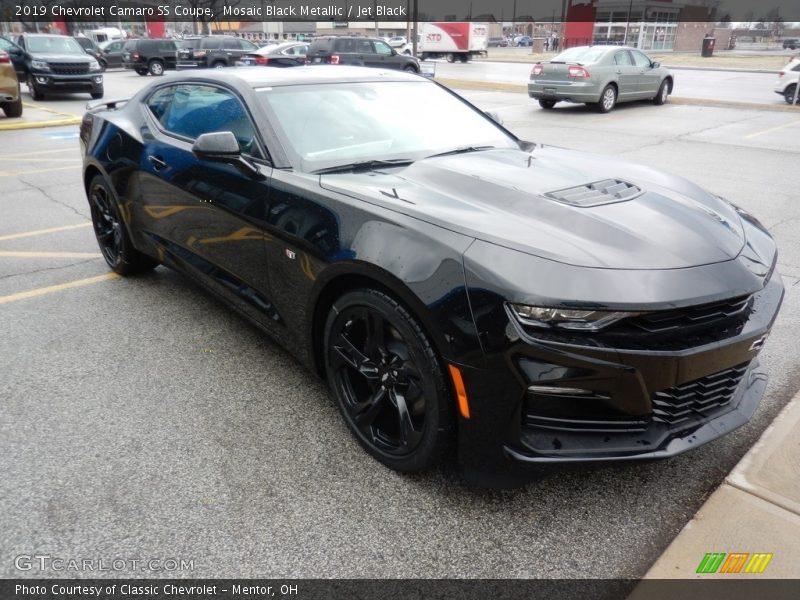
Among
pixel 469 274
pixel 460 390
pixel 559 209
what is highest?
pixel 559 209

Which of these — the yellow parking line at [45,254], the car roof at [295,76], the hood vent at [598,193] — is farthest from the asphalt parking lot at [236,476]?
the car roof at [295,76]

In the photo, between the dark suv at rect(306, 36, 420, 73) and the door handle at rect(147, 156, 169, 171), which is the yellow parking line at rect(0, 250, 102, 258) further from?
the dark suv at rect(306, 36, 420, 73)

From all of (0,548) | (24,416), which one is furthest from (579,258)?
(24,416)

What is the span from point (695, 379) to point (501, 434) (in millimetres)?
695

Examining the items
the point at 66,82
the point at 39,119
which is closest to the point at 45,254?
the point at 39,119

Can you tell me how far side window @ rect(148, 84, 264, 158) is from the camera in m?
3.33

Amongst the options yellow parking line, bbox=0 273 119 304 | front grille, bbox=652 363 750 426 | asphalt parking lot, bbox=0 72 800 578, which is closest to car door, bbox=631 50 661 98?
asphalt parking lot, bbox=0 72 800 578

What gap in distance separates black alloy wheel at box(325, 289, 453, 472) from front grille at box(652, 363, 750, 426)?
74cm

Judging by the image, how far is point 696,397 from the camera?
228 cm

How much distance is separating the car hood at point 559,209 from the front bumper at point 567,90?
12442mm

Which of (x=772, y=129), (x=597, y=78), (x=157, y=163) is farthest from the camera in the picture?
(x=597, y=78)

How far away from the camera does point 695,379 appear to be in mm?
2188

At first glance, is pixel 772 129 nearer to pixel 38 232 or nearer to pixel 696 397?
pixel 696 397

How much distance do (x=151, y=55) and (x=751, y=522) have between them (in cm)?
3094
